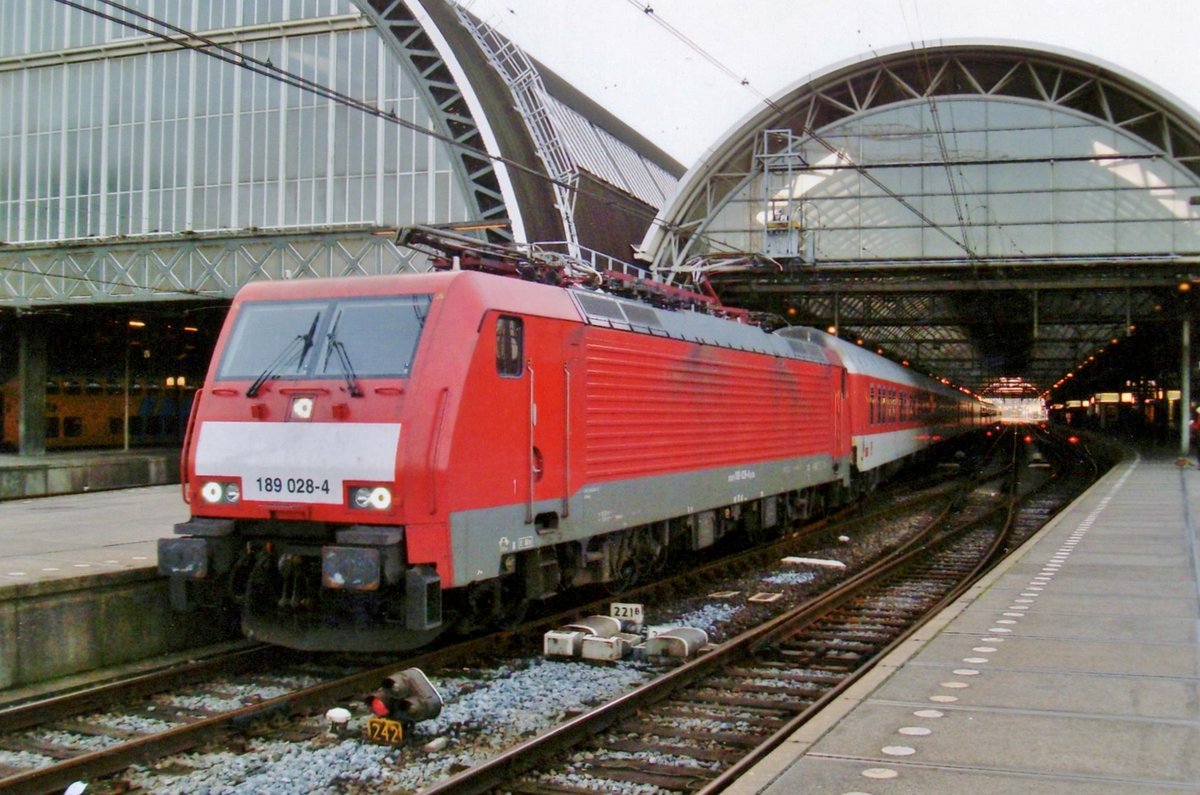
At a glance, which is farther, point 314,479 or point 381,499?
point 314,479

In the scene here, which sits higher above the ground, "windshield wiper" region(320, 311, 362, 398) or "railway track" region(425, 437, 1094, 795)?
"windshield wiper" region(320, 311, 362, 398)

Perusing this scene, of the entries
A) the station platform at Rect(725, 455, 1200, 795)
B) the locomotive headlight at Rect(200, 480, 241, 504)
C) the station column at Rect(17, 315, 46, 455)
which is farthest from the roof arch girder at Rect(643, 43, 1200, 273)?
the locomotive headlight at Rect(200, 480, 241, 504)

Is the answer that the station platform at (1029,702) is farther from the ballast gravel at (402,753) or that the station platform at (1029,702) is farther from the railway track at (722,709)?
the ballast gravel at (402,753)

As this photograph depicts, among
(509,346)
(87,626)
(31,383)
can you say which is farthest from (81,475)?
(509,346)

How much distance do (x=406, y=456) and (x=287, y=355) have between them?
1718 mm

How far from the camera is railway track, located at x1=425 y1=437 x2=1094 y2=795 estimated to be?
22.6ft

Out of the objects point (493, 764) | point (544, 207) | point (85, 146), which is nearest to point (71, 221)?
point (85, 146)

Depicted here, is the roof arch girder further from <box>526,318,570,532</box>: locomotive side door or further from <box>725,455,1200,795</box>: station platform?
<box>526,318,570,532</box>: locomotive side door

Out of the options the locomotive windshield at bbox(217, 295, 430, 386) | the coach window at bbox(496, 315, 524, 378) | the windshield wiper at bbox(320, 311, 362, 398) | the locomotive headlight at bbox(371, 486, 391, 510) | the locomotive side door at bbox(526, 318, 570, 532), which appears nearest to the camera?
the locomotive headlight at bbox(371, 486, 391, 510)

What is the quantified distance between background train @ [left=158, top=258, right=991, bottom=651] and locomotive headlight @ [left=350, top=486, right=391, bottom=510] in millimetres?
15

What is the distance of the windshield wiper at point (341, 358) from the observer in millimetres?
8992

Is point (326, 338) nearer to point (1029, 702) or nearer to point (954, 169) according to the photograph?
point (1029, 702)

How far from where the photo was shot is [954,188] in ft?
113

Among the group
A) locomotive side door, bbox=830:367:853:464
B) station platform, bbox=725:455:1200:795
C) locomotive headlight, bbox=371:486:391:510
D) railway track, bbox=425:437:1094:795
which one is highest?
locomotive side door, bbox=830:367:853:464
